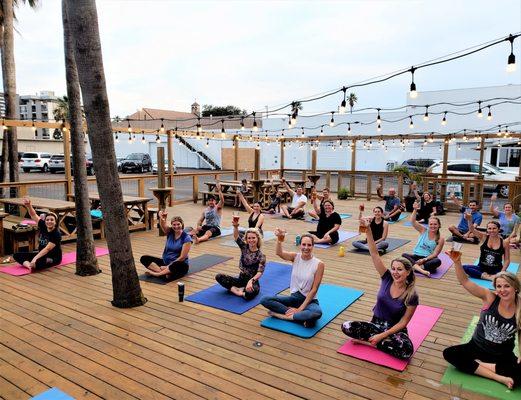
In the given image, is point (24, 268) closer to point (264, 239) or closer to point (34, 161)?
point (264, 239)

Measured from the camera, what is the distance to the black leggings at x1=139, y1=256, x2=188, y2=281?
17.0 ft

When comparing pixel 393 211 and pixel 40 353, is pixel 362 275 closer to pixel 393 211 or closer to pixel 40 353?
pixel 40 353

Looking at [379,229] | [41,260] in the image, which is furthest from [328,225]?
[41,260]

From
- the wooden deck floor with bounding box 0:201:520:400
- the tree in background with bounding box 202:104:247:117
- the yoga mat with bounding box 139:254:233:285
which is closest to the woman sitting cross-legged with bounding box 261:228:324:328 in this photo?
the wooden deck floor with bounding box 0:201:520:400

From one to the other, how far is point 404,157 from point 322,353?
21890 mm

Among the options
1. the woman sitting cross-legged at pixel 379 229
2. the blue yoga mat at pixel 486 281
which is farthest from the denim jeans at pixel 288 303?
the woman sitting cross-legged at pixel 379 229

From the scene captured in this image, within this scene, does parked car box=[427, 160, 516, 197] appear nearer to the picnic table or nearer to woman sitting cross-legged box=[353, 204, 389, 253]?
woman sitting cross-legged box=[353, 204, 389, 253]

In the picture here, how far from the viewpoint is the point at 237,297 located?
452 cm

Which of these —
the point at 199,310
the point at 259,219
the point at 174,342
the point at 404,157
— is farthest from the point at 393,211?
the point at 404,157

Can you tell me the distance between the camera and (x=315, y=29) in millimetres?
12203

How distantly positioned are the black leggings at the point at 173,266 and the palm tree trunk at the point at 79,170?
0.81 m

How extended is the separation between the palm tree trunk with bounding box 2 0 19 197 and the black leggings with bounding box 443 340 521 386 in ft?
33.9

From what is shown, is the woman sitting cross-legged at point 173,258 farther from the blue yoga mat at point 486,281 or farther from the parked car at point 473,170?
the parked car at point 473,170

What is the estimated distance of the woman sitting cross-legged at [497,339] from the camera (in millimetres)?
2709
